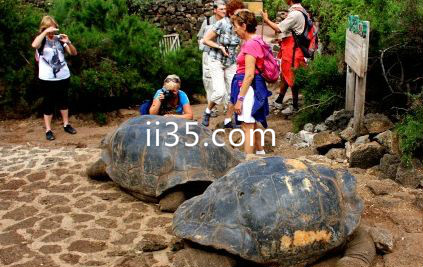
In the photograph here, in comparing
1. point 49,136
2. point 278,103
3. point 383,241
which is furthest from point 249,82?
point 49,136

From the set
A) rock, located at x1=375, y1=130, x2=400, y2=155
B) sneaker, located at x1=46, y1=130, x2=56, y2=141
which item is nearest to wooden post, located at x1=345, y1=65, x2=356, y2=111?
rock, located at x1=375, y1=130, x2=400, y2=155

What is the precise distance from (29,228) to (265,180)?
233cm

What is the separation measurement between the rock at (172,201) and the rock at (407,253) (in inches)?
74.3

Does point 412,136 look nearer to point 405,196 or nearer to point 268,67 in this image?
point 405,196

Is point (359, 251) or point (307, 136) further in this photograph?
point (307, 136)

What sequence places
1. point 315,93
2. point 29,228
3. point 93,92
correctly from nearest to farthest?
1. point 29,228
2. point 315,93
3. point 93,92

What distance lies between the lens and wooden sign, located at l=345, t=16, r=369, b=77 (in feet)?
19.9

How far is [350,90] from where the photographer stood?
6980mm

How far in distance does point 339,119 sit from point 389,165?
1469 millimetres

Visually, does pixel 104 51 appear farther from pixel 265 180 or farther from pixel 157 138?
pixel 265 180

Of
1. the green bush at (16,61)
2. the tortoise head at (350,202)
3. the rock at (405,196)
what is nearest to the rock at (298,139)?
the rock at (405,196)

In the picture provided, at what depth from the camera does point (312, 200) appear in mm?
3701

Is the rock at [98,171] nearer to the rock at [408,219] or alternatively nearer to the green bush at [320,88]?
the rock at [408,219]

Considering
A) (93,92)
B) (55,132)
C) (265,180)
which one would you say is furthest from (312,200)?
(93,92)
